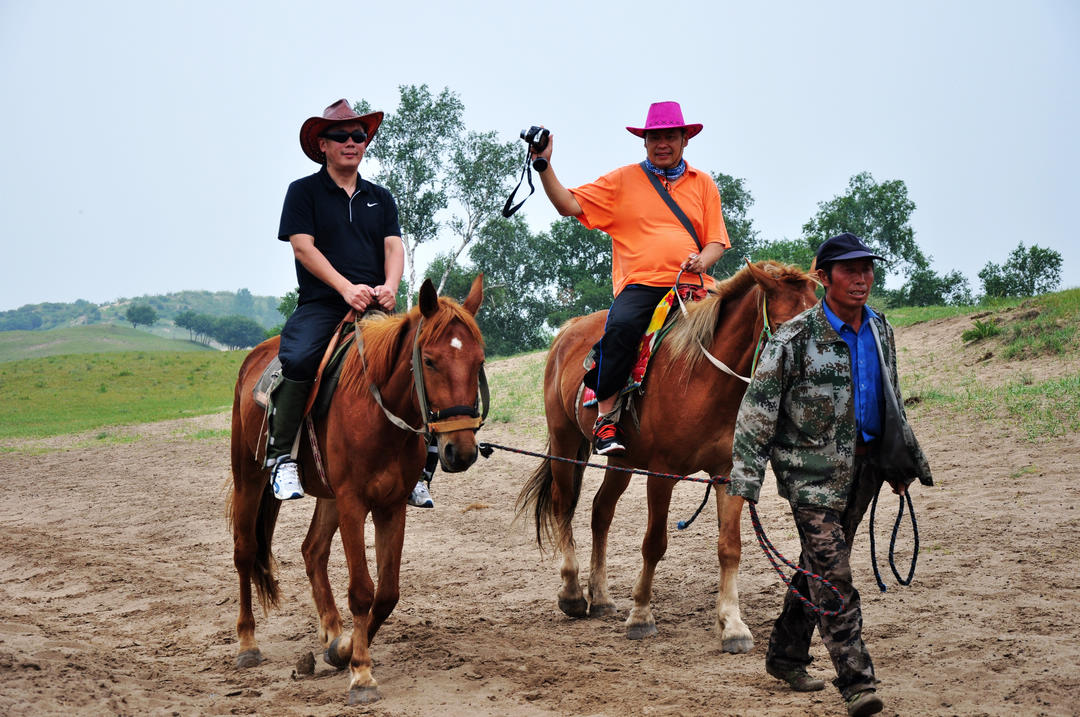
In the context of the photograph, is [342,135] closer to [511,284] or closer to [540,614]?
[540,614]

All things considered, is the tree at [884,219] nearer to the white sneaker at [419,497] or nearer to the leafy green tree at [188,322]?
the white sneaker at [419,497]

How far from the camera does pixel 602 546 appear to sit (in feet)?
24.3

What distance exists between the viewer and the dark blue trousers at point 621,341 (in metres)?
6.61

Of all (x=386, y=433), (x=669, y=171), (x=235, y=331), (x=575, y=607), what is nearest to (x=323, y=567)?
(x=386, y=433)

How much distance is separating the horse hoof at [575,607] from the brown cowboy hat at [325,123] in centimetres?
385

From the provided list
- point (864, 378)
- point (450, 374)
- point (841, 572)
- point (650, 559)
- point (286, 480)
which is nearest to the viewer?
point (841, 572)

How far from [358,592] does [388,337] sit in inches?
59.7

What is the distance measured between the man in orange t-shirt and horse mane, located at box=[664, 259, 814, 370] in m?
0.37

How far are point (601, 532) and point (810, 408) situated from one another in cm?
338

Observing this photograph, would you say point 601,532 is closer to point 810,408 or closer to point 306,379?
point 306,379

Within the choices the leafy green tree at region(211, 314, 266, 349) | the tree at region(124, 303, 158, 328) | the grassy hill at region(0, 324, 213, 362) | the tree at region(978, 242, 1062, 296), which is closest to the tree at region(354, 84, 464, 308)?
the tree at region(978, 242, 1062, 296)

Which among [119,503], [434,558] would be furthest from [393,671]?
[119,503]

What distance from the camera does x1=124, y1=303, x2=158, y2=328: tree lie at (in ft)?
509

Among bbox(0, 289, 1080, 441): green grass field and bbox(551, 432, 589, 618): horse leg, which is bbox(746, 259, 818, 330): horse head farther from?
bbox(0, 289, 1080, 441): green grass field
